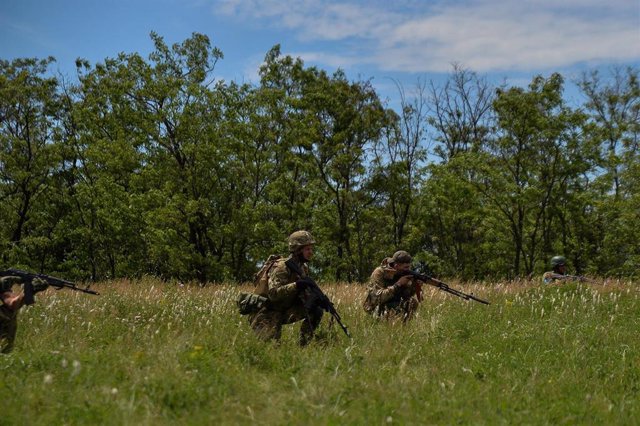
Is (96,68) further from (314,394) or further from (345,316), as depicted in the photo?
(314,394)

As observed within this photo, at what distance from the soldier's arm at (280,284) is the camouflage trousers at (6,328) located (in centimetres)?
278

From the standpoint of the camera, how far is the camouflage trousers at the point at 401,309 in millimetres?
8022

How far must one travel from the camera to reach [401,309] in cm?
820

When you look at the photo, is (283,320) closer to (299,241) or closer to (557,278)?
(299,241)

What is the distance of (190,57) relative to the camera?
87.8 feet

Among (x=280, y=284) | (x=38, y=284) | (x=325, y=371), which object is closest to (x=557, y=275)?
(x=280, y=284)

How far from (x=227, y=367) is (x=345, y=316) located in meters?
4.00

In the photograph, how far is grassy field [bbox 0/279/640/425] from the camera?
13.1 ft

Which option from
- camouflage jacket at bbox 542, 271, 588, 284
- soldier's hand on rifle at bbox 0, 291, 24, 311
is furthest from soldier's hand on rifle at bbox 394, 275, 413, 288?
camouflage jacket at bbox 542, 271, 588, 284

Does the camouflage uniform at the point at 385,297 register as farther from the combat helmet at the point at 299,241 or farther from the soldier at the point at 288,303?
the combat helmet at the point at 299,241

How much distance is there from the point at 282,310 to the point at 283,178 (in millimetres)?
18084

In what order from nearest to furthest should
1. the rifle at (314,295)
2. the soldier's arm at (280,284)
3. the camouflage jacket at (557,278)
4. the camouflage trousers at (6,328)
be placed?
1. the camouflage trousers at (6,328)
2. the soldier's arm at (280,284)
3. the rifle at (314,295)
4. the camouflage jacket at (557,278)

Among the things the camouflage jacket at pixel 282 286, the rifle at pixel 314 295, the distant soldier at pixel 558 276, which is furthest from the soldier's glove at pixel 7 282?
the distant soldier at pixel 558 276

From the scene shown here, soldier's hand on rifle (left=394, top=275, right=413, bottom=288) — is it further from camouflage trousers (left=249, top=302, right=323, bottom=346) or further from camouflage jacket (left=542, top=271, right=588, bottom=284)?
camouflage jacket (left=542, top=271, right=588, bottom=284)
